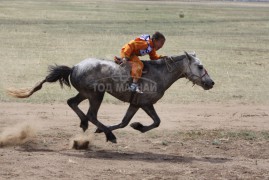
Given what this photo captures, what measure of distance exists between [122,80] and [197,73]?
1.27 metres

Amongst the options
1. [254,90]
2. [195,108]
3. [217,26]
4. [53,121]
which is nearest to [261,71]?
[254,90]

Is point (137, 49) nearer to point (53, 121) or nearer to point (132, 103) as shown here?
point (132, 103)

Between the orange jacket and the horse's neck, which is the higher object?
the orange jacket

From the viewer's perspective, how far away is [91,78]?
11438 millimetres

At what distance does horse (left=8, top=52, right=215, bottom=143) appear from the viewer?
11.5 metres

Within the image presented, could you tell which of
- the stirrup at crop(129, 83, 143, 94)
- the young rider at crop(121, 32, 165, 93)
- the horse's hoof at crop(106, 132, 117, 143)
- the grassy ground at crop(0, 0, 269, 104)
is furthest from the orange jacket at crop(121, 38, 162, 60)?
the grassy ground at crop(0, 0, 269, 104)

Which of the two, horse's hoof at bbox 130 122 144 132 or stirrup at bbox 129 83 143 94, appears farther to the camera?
horse's hoof at bbox 130 122 144 132

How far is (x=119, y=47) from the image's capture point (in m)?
27.5

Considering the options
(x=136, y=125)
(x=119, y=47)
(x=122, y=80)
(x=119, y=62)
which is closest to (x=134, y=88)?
(x=122, y=80)

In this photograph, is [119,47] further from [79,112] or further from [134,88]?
[134,88]

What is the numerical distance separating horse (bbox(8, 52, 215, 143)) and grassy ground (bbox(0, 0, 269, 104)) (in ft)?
14.7

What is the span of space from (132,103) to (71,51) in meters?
14.2

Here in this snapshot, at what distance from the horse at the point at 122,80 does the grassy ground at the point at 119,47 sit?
4.49 metres

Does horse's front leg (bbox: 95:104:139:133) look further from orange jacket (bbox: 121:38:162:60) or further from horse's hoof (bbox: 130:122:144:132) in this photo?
orange jacket (bbox: 121:38:162:60)
